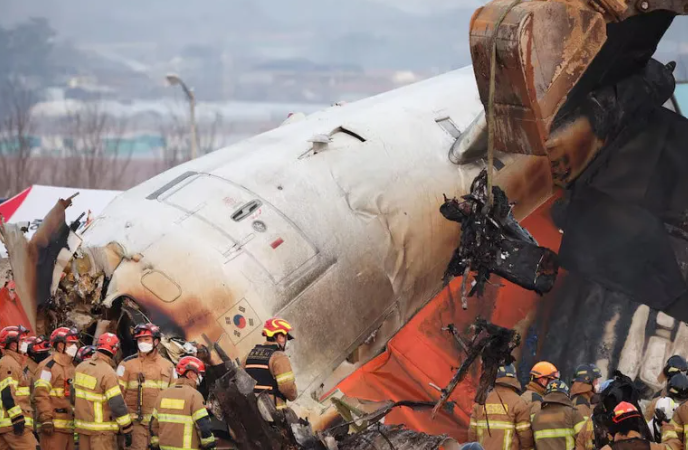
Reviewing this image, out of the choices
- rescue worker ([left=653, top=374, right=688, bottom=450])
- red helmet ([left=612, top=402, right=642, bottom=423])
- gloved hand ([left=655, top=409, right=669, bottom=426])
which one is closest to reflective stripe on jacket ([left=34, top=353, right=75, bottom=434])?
gloved hand ([left=655, top=409, right=669, bottom=426])

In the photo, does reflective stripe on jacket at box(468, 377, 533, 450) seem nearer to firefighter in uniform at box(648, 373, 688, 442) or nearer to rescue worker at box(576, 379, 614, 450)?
rescue worker at box(576, 379, 614, 450)

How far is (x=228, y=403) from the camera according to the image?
11.1 meters

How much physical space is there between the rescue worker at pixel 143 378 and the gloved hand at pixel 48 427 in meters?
1.21

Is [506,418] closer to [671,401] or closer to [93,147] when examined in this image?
[671,401]

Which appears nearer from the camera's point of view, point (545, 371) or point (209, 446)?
point (209, 446)

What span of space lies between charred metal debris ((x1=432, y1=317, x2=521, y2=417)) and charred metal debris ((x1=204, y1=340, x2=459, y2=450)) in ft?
3.21

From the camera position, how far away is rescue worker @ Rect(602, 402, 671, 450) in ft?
25.3

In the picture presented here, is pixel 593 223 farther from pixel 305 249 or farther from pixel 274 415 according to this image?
pixel 274 415

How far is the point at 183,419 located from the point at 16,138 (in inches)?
2159

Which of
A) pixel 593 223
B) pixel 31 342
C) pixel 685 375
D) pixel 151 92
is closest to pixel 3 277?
pixel 31 342

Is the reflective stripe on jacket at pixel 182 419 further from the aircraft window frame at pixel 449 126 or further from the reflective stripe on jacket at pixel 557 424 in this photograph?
the aircraft window frame at pixel 449 126

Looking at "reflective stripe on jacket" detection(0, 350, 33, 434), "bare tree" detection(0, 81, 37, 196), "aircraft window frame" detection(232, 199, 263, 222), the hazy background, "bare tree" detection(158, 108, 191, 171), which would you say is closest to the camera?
"reflective stripe on jacket" detection(0, 350, 33, 434)

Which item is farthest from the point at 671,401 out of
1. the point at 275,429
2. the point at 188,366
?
the point at 188,366

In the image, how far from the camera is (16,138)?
204ft
